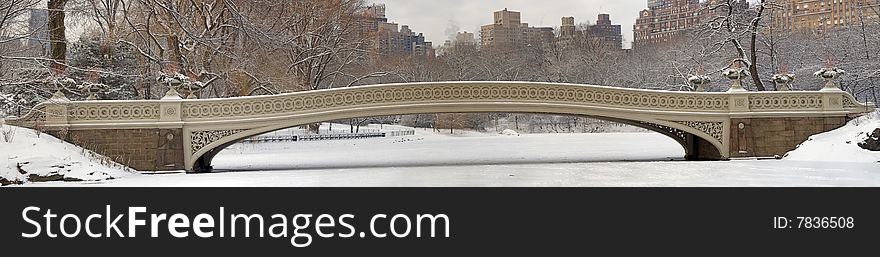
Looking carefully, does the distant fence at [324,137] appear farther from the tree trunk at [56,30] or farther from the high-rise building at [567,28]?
the high-rise building at [567,28]

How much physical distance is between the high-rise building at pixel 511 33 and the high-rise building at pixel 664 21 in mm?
6228

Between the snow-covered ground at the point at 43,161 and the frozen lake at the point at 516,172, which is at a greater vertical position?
the snow-covered ground at the point at 43,161

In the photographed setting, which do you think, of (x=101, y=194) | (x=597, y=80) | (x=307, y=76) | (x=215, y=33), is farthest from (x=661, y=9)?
(x=101, y=194)

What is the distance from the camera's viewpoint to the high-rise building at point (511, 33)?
5803cm

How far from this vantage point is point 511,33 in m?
63.0

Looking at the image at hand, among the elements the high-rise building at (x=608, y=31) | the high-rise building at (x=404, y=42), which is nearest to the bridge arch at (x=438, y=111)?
the high-rise building at (x=404, y=42)

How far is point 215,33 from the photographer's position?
23.2m

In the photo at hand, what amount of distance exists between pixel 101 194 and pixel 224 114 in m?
5.67

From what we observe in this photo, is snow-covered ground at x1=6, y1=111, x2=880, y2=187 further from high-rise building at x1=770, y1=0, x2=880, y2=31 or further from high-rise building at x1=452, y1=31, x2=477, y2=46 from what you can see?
high-rise building at x1=452, y1=31, x2=477, y2=46

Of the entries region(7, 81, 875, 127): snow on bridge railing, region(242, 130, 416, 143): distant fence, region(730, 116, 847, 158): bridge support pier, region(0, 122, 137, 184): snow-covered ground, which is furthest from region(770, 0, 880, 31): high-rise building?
region(0, 122, 137, 184): snow-covered ground

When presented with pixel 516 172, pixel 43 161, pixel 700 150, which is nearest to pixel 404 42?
pixel 700 150

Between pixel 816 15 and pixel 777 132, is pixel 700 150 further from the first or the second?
pixel 816 15

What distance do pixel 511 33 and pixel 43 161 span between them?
2036 inches

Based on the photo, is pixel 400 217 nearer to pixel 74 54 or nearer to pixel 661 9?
pixel 74 54
